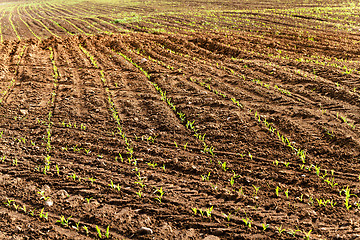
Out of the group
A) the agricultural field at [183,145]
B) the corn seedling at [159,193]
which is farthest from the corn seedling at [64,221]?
the corn seedling at [159,193]

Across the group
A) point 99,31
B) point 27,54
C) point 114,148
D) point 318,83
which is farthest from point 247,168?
point 99,31

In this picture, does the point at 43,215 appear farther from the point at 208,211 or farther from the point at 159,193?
the point at 208,211

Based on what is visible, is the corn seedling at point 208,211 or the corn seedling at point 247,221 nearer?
the corn seedling at point 247,221

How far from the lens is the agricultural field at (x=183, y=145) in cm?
335

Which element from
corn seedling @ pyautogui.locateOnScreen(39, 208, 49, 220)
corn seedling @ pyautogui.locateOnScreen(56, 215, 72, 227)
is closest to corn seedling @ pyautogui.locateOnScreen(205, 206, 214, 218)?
corn seedling @ pyautogui.locateOnScreen(56, 215, 72, 227)

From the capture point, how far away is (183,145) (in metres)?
4.80

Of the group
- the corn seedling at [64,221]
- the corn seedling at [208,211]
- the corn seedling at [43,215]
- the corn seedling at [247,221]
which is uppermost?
the corn seedling at [208,211]

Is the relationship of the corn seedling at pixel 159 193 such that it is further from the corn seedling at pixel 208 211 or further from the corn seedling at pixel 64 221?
the corn seedling at pixel 64 221

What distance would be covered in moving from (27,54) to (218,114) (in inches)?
315

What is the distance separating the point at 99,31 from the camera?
51.1ft

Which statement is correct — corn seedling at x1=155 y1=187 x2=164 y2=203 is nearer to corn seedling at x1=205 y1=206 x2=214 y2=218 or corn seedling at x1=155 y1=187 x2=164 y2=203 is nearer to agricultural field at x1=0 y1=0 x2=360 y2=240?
agricultural field at x1=0 y1=0 x2=360 y2=240

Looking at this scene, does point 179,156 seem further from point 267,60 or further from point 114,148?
point 267,60

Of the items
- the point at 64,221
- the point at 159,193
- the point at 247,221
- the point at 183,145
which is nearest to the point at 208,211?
the point at 247,221

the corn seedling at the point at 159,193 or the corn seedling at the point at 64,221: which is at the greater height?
the corn seedling at the point at 159,193
